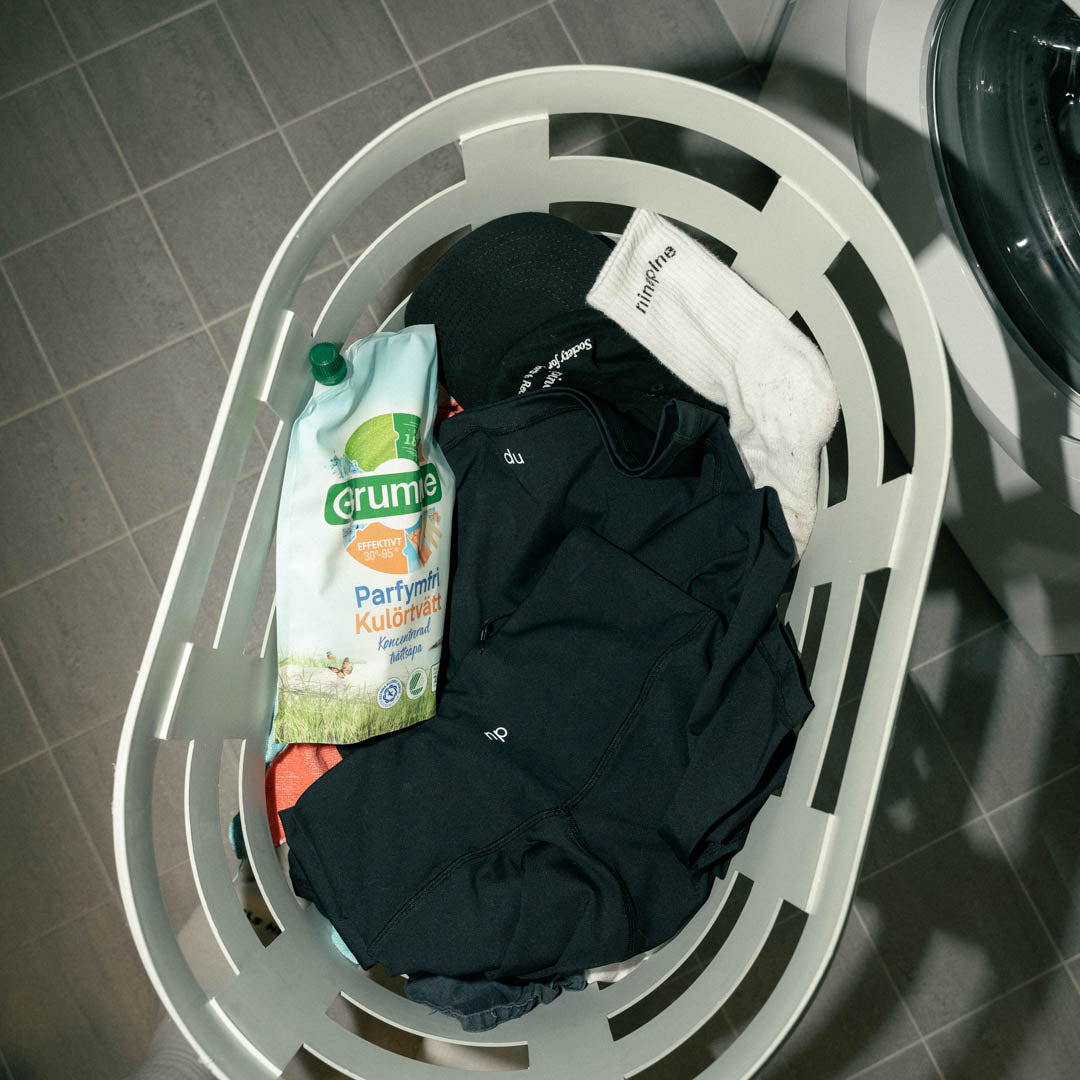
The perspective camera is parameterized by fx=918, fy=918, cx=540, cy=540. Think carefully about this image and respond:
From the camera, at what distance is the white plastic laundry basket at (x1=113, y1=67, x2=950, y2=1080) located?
0.64 metres

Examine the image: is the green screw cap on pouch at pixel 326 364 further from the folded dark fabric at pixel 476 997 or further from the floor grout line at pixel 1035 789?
the floor grout line at pixel 1035 789

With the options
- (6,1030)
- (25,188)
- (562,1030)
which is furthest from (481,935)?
(25,188)

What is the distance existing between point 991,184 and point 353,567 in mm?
669

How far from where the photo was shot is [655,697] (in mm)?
813

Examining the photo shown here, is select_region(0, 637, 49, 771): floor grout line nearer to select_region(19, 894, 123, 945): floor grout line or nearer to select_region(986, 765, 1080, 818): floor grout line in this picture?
select_region(19, 894, 123, 945): floor grout line

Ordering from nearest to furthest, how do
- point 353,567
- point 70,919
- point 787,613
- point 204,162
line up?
point 353,567, point 787,613, point 70,919, point 204,162

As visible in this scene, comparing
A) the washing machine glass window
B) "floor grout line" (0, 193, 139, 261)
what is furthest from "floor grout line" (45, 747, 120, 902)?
the washing machine glass window

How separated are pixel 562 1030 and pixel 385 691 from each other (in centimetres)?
33

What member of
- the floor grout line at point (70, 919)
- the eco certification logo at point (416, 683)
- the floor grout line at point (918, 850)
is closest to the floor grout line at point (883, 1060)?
the floor grout line at point (918, 850)

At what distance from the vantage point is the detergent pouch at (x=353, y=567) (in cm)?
75

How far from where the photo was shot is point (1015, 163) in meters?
0.83

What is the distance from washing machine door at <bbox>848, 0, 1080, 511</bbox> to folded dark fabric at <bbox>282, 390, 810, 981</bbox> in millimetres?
235

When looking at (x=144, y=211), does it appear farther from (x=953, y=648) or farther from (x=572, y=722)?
(x=953, y=648)

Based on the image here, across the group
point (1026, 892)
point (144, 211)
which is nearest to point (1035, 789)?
point (1026, 892)
